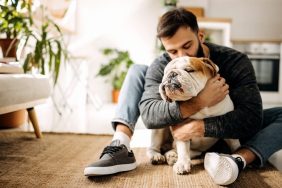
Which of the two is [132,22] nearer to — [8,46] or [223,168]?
[8,46]

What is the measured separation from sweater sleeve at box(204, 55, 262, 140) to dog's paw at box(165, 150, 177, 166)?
0.69 ft

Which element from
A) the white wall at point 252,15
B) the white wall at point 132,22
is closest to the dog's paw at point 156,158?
the white wall at point 132,22

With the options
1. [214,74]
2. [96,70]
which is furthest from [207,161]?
[96,70]

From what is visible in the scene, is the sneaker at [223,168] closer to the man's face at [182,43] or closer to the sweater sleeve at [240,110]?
the sweater sleeve at [240,110]

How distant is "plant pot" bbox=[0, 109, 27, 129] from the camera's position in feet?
8.70

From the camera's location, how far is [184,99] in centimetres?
141

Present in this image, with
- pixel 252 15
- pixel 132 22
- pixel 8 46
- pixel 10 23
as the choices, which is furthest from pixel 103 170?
pixel 252 15

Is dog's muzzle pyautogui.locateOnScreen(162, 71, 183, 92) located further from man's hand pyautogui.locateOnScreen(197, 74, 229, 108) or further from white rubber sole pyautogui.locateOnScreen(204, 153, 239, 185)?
white rubber sole pyautogui.locateOnScreen(204, 153, 239, 185)

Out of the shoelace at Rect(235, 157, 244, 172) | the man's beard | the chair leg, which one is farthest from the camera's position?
the chair leg

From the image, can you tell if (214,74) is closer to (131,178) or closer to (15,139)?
(131,178)

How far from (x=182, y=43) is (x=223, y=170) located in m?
0.58

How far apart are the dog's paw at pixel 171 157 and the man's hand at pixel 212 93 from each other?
29cm

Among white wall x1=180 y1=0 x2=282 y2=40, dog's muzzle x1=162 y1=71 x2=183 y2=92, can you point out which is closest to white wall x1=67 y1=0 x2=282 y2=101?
white wall x1=180 y1=0 x2=282 y2=40

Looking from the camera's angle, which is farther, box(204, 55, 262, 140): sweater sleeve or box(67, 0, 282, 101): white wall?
box(67, 0, 282, 101): white wall
